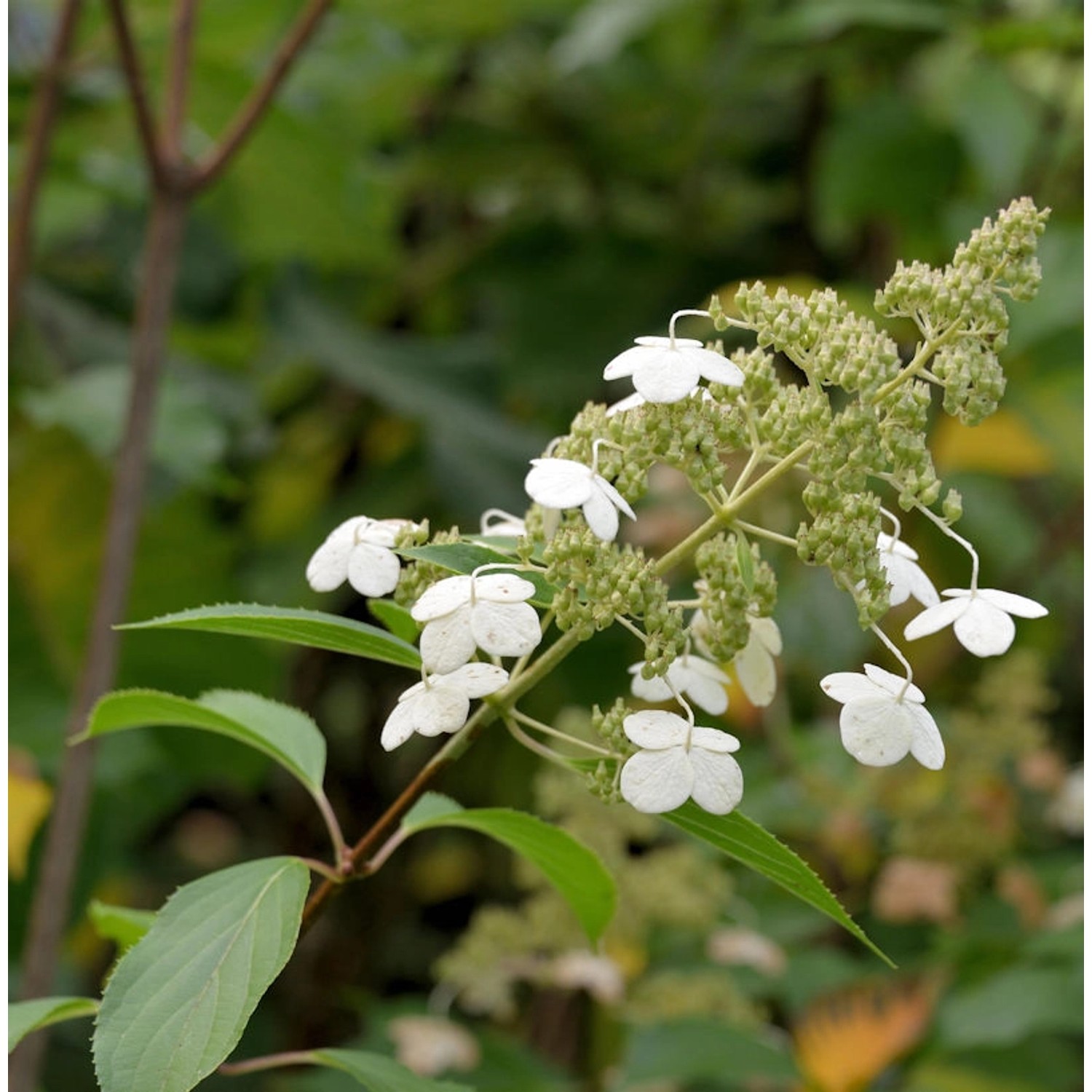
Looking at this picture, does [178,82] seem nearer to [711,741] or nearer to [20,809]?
[20,809]

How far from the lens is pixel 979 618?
0.42 meters

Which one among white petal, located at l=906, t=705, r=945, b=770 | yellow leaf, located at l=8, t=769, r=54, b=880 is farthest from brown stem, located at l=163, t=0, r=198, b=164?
white petal, located at l=906, t=705, r=945, b=770

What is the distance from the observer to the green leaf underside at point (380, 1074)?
1.50 feet

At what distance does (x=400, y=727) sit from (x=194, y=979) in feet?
0.31

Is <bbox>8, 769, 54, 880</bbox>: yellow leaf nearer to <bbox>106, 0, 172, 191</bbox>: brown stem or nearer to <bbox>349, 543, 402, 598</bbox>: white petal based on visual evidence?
<bbox>106, 0, 172, 191</bbox>: brown stem

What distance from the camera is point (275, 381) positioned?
1519 millimetres

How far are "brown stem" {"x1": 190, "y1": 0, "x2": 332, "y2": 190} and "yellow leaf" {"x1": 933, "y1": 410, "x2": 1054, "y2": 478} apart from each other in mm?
700

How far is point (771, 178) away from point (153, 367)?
2.84 feet

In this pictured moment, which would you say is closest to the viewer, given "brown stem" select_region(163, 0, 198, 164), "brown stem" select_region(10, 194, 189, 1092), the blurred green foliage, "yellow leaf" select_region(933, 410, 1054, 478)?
"brown stem" select_region(10, 194, 189, 1092)

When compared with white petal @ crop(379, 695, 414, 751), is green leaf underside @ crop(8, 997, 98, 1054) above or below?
below

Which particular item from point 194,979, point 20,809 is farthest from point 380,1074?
point 20,809

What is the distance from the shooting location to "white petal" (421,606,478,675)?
39 centimetres

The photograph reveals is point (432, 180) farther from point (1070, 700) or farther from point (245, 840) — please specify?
point (1070, 700)

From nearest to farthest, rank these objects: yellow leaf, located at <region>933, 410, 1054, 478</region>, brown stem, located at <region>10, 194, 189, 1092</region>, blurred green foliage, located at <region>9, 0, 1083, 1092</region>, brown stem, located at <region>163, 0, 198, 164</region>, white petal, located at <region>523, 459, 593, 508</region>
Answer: white petal, located at <region>523, 459, 593, 508</region>
brown stem, located at <region>10, 194, 189, 1092</region>
brown stem, located at <region>163, 0, 198, 164</region>
blurred green foliage, located at <region>9, 0, 1083, 1092</region>
yellow leaf, located at <region>933, 410, 1054, 478</region>
